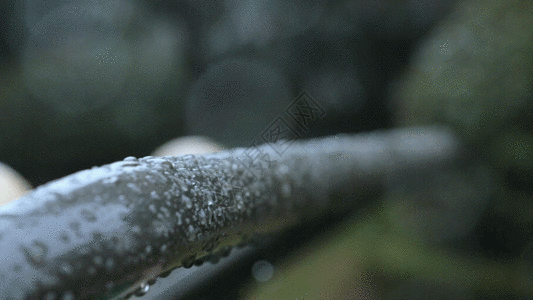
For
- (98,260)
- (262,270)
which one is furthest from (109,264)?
(262,270)

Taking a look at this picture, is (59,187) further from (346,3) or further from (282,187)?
(346,3)

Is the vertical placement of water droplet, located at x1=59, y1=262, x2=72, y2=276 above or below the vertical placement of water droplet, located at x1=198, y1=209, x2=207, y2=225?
A: above

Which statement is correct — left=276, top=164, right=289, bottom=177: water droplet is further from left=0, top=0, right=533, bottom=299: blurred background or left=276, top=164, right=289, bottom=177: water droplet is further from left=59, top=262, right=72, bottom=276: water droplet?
left=59, top=262, right=72, bottom=276: water droplet

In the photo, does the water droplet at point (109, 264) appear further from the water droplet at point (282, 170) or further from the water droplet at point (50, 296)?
the water droplet at point (282, 170)

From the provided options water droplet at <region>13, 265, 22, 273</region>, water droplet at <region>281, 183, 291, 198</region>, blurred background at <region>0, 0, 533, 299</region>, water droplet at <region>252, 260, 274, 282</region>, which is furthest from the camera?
blurred background at <region>0, 0, 533, 299</region>

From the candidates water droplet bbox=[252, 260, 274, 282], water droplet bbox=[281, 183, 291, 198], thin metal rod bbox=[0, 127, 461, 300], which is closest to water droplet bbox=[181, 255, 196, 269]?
thin metal rod bbox=[0, 127, 461, 300]

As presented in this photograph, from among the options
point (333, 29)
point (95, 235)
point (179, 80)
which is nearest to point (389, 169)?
point (95, 235)

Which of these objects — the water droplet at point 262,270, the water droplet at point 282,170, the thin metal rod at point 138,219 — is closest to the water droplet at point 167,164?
the thin metal rod at point 138,219

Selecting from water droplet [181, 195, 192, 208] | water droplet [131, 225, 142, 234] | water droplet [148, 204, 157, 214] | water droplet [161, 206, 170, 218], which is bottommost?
water droplet [181, 195, 192, 208]
